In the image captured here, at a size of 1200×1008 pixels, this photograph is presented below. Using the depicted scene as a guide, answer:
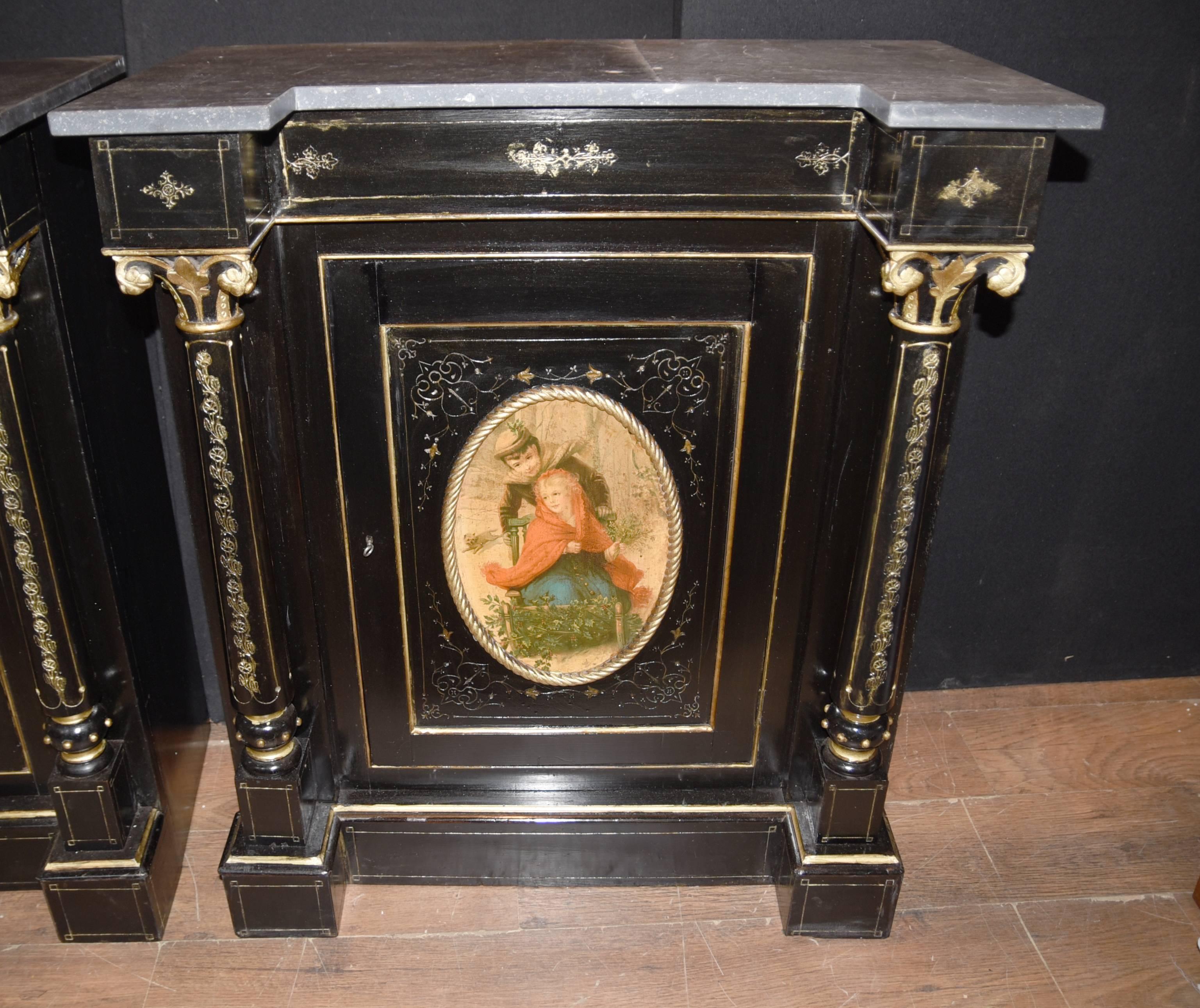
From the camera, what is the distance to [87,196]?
2035 millimetres

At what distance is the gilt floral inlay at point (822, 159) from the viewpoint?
1774 mm

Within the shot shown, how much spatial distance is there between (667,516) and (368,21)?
3.60 ft

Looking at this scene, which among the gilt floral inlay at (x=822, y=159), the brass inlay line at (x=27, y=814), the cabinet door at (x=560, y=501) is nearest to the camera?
the gilt floral inlay at (x=822, y=159)

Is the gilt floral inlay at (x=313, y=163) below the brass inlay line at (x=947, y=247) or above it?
above

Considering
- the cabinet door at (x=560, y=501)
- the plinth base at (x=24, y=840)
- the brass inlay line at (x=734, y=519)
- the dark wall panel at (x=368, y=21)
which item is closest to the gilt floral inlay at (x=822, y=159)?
the cabinet door at (x=560, y=501)

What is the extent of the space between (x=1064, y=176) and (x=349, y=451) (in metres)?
1.55

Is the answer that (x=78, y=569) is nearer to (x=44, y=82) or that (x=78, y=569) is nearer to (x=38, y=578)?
(x=38, y=578)

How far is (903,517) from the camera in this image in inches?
76.1

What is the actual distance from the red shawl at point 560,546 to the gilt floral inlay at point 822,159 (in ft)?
2.21

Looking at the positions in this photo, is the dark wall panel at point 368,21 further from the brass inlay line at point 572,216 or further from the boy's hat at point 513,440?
the boy's hat at point 513,440

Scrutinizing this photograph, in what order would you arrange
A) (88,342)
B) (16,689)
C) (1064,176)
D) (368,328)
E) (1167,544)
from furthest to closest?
(1167,544) < (1064,176) < (16,689) < (88,342) < (368,328)

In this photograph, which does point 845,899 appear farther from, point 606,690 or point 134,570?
point 134,570

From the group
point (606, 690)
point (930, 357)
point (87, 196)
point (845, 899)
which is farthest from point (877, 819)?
point (87, 196)

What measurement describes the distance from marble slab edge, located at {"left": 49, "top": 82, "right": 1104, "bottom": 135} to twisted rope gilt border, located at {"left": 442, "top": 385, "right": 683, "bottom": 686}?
0.50 m
